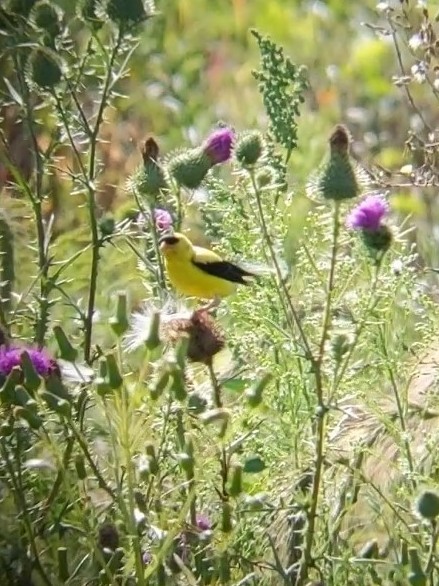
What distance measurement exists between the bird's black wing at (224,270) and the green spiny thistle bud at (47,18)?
0.98ft

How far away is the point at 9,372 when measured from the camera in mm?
1390

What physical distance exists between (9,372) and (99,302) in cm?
76

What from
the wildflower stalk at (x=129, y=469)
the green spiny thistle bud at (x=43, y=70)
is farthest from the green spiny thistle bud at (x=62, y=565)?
the green spiny thistle bud at (x=43, y=70)

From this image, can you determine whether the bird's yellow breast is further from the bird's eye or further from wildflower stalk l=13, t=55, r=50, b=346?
wildflower stalk l=13, t=55, r=50, b=346

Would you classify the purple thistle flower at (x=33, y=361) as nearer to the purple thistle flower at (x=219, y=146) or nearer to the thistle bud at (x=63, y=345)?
the thistle bud at (x=63, y=345)

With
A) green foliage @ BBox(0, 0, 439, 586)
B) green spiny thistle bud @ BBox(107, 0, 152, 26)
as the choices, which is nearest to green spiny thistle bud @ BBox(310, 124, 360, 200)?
green foliage @ BBox(0, 0, 439, 586)

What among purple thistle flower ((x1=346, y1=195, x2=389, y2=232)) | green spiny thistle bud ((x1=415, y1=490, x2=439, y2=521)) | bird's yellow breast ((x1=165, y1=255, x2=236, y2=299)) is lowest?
green spiny thistle bud ((x1=415, y1=490, x2=439, y2=521))

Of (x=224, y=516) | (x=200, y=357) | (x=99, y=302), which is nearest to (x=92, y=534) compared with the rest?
(x=224, y=516)

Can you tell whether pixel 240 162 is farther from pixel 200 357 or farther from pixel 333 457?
pixel 333 457

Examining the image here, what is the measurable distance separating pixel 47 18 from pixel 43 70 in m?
0.06

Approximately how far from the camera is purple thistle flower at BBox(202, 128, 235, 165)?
1.57 meters

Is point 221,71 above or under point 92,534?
above

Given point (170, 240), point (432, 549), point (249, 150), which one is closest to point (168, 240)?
point (170, 240)

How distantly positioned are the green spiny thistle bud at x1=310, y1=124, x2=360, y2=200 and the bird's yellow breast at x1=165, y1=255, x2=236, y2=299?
261 mm
